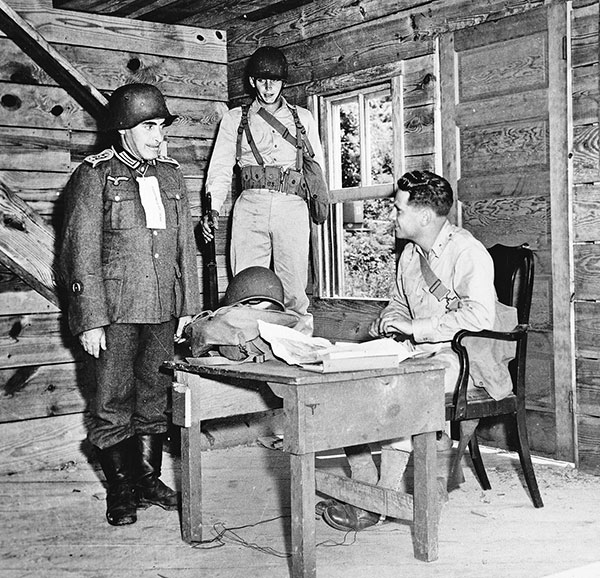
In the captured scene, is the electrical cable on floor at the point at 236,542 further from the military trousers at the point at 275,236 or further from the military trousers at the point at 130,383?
the military trousers at the point at 275,236

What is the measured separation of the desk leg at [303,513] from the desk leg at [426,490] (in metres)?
0.52

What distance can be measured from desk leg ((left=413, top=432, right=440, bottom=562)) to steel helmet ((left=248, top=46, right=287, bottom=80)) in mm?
3033

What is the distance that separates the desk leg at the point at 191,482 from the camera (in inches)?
151

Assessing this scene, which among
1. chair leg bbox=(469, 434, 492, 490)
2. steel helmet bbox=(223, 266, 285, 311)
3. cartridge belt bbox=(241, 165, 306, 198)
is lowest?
chair leg bbox=(469, 434, 492, 490)

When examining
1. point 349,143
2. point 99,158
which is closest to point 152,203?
point 99,158

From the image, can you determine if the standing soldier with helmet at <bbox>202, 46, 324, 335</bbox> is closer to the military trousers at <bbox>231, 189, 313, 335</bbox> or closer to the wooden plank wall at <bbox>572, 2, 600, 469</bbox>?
the military trousers at <bbox>231, 189, 313, 335</bbox>

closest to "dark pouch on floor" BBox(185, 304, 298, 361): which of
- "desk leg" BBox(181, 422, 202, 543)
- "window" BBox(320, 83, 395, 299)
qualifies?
"desk leg" BBox(181, 422, 202, 543)

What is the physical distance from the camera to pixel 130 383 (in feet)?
14.7

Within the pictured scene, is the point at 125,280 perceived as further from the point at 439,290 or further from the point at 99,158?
the point at 439,290

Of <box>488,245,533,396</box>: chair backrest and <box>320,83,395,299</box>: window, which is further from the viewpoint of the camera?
<box>320,83,395,299</box>: window

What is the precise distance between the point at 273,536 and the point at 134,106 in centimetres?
211

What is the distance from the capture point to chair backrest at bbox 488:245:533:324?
14.6 feet

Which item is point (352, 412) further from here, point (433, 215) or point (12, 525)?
point (12, 525)

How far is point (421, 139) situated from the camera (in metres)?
5.71
